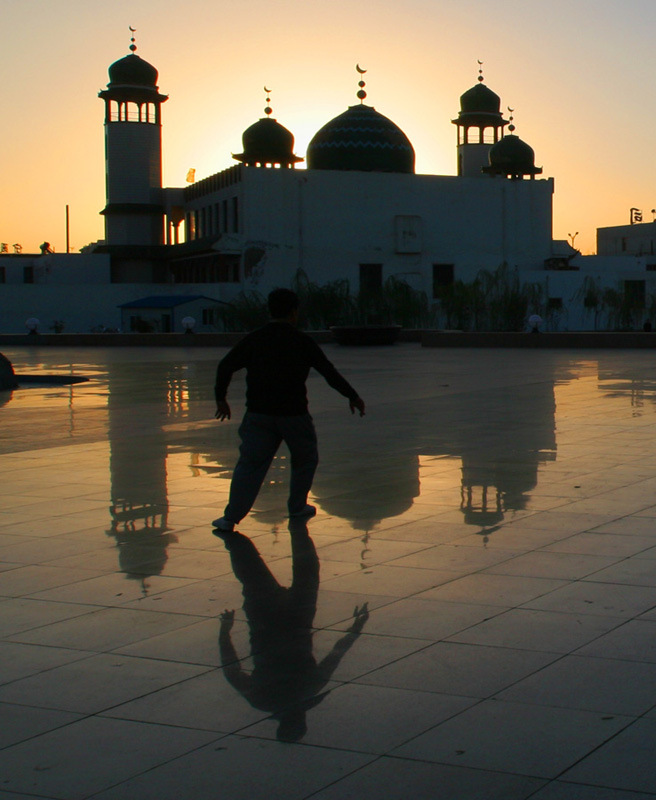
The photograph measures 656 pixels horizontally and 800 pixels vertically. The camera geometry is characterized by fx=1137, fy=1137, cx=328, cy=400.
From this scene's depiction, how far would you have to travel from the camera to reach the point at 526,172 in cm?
5950

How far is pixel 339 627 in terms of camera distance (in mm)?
4613

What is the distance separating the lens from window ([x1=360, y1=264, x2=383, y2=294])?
54.3m

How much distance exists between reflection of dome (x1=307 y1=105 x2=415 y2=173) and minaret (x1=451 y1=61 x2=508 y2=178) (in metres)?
8.57

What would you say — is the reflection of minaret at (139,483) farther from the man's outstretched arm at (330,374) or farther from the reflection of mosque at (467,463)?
the man's outstretched arm at (330,374)

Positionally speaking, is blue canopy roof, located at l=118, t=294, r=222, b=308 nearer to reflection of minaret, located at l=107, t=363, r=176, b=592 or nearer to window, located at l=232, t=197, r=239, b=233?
window, located at l=232, t=197, r=239, b=233

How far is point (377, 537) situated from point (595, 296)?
44.6 meters

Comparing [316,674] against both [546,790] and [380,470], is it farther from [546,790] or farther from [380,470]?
[380,470]

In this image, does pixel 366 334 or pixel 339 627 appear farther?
pixel 366 334

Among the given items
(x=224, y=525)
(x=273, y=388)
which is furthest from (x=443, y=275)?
(x=224, y=525)

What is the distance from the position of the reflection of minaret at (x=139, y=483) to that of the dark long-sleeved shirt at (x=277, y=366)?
0.99m

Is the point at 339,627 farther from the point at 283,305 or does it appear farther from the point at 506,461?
the point at 506,461

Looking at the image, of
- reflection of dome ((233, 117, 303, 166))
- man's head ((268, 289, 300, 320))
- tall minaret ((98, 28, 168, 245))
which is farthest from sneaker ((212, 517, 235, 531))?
tall minaret ((98, 28, 168, 245))

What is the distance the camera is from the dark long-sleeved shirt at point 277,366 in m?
6.81

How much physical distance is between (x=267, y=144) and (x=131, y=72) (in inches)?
292
